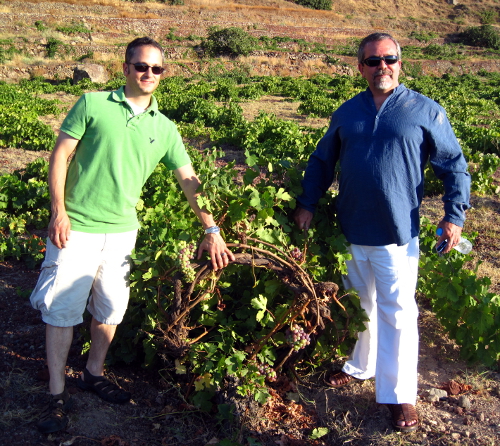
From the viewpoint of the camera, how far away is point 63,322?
286cm

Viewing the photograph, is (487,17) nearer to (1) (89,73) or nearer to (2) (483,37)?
(2) (483,37)

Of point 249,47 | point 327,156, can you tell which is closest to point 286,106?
point 327,156

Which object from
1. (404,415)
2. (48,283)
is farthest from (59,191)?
(404,415)

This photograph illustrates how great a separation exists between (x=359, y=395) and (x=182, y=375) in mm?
1163

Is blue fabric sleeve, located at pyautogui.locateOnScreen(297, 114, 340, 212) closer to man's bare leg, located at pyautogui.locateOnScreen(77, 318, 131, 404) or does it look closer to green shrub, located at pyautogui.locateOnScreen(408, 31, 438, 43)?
man's bare leg, located at pyautogui.locateOnScreen(77, 318, 131, 404)

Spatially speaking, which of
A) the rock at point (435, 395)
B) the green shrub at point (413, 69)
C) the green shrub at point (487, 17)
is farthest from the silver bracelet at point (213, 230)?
the green shrub at point (487, 17)

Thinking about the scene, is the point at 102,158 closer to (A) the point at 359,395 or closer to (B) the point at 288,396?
(B) the point at 288,396

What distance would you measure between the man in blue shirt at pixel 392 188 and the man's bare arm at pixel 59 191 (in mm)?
1523

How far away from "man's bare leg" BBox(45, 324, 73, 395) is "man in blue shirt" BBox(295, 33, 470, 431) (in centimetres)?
176

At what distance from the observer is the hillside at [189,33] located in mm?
28891

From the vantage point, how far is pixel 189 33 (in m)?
37.6

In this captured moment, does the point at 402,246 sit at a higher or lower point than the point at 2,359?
higher

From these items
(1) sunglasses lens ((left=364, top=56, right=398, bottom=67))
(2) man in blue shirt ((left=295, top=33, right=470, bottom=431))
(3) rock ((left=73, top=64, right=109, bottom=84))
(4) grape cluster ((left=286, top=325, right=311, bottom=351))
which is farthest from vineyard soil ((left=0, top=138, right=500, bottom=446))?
(3) rock ((left=73, top=64, right=109, bottom=84))

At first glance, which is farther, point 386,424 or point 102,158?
point 386,424
